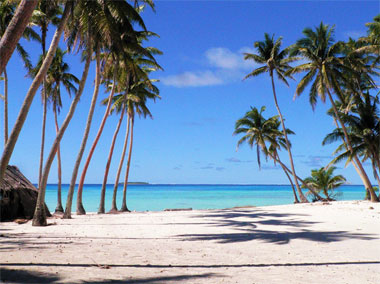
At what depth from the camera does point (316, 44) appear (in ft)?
85.7

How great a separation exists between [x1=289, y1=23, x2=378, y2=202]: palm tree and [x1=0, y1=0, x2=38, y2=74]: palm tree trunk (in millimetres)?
22804

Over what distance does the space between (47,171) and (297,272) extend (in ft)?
34.2

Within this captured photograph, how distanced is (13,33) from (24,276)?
4.12 metres

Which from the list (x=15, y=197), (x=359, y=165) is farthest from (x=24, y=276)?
(x=359, y=165)

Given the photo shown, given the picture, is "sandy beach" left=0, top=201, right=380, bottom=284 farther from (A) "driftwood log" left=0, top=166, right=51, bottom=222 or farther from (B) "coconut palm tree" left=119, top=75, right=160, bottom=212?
(B) "coconut palm tree" left=119, top=75, right=160, bottom=212

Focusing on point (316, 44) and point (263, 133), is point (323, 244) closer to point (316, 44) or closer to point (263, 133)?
point (316, 44)

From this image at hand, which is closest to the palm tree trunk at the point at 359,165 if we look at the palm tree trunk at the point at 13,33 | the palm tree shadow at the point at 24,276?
the palm tree trunk at the point at 13,33

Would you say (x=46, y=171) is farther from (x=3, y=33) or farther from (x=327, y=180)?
(x=327, y=180)

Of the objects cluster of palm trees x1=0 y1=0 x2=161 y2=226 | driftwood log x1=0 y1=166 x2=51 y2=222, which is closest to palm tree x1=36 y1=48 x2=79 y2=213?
cluster of palm trees x1=0 y1=0 x2=161 y2=226

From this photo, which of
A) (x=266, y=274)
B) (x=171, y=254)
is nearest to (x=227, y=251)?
(x=171, y=254)

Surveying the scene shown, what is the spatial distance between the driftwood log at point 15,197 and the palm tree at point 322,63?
20.8m

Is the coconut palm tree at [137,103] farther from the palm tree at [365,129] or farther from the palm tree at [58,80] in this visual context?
the palm tree at [365,129]

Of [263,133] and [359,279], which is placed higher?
[263,133]

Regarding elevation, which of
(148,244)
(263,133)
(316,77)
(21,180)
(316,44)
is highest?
(316,44)
